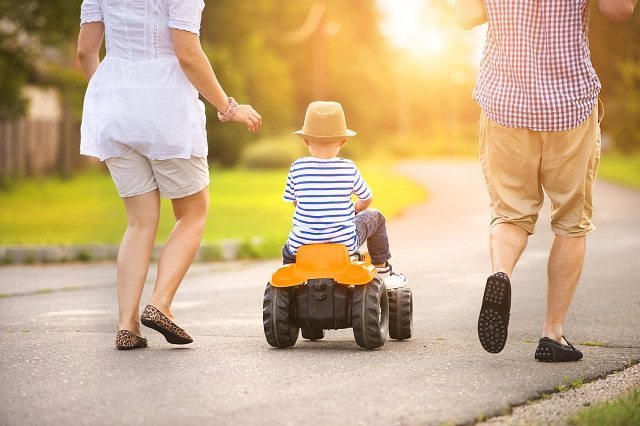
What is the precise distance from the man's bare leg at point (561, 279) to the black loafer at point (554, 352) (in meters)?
0.08

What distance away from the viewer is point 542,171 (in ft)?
18.2

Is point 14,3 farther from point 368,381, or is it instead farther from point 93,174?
point 368,381

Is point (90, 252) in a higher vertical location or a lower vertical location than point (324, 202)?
lower

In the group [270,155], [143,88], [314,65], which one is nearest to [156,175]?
[143,88]

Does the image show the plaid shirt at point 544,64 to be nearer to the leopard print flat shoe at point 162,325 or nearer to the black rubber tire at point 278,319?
the black rubber tire at point 278,319

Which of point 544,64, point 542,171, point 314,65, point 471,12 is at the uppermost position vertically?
point 471,12

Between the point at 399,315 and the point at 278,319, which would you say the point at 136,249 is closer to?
the point at 278,319

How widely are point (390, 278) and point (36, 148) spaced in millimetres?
28131

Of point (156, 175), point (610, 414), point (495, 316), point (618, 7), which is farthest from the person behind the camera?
point (156, 175)

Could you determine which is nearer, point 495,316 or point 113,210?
point 495,316

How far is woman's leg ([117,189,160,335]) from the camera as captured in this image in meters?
5.89

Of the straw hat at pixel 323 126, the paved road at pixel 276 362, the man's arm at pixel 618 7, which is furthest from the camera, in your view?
the straw hat at pixel 323 126

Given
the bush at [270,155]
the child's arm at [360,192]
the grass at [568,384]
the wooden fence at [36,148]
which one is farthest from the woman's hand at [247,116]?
the bush at [270,155]

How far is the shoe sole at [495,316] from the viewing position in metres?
5.09
